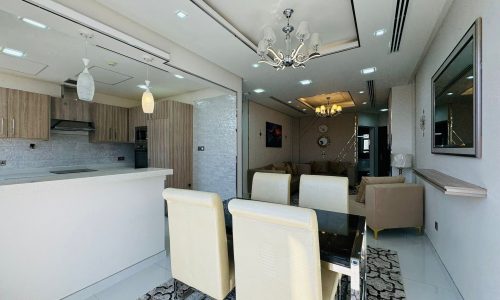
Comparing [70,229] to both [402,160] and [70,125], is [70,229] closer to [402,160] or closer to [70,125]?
[70,125]

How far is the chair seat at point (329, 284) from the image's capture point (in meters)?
1.27

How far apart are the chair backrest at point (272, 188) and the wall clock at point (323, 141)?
639 cm

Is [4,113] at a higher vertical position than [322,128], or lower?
lower

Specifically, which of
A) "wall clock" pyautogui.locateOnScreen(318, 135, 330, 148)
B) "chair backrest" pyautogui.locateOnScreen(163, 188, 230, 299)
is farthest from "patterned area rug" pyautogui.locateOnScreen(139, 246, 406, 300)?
"wall clock" pyautogui.locateOnScreen(318, 135, 330, 148)

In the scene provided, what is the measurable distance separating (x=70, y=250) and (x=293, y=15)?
121 inches

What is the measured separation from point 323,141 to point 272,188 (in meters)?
6.49

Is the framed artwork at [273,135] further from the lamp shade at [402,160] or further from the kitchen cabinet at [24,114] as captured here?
the kitchen cabinet at [24,114]

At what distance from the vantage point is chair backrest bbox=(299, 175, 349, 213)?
2150 mm

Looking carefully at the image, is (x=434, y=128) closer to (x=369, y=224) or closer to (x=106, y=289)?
(x=369, y=224)

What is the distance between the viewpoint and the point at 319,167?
7.99m

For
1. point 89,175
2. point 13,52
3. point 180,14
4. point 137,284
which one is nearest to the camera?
point 89,175

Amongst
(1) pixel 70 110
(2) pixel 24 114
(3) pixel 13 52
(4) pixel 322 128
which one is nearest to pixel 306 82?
(4) pixel 322 128

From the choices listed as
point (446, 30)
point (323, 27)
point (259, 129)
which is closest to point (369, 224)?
point (446, 30)

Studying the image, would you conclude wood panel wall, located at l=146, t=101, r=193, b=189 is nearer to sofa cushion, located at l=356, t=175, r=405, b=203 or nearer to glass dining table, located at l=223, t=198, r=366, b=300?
glass dining table, located at l=223, t=198, r=366, b=300
